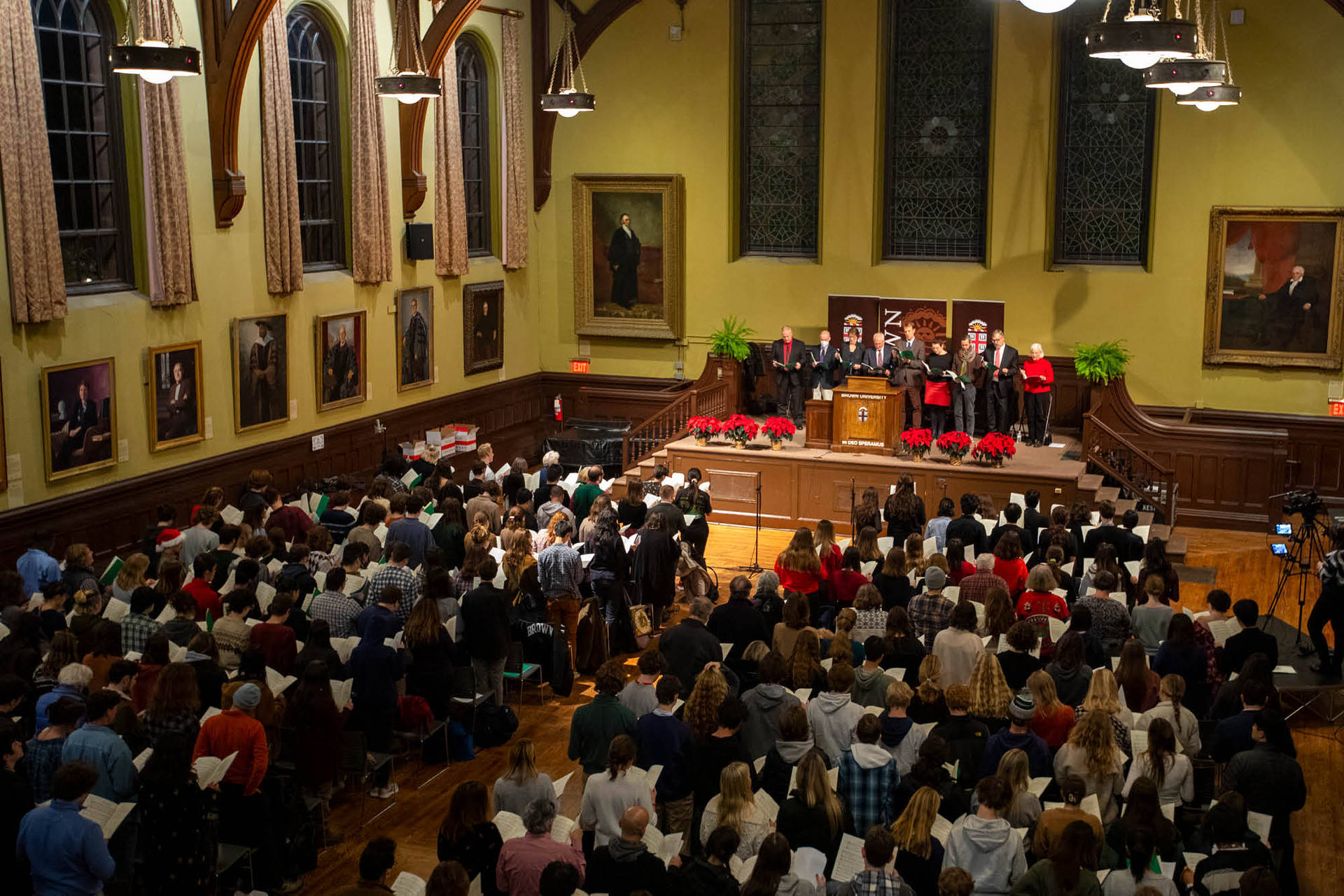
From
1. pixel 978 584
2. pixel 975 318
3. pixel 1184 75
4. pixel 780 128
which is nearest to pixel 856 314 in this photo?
pixel 975 318

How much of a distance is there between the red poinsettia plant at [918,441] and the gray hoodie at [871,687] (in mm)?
9335

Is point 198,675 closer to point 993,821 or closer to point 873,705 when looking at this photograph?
point 873,705

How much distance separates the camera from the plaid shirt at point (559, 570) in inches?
455

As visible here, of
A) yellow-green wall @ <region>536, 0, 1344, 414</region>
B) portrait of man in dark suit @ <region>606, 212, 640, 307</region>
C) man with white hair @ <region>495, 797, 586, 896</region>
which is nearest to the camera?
man with white hair @ <region>495, 797, 586, 896</region>

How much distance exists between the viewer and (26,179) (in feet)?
41.7

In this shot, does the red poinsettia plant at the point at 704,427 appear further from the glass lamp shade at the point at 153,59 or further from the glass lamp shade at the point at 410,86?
the glass lamp shade at the point at 153,59

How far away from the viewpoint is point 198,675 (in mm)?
8445

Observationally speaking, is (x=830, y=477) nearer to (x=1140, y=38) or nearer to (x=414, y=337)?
(x=414, y=337)

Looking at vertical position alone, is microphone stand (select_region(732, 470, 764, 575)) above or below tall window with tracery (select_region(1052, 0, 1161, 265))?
below

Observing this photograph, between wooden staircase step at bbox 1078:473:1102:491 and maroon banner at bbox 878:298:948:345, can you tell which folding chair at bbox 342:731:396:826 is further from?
maroon banner at bbox 878:298:948:345

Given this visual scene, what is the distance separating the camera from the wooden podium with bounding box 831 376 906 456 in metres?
17.7

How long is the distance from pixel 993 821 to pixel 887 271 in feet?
49.9

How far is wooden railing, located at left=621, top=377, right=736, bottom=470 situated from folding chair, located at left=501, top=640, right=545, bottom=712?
7.54 meters

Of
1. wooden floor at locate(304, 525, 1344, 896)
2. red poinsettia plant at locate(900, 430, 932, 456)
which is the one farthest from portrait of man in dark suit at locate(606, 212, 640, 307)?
wooden floor at locate(304, 525, 1344, 896)
